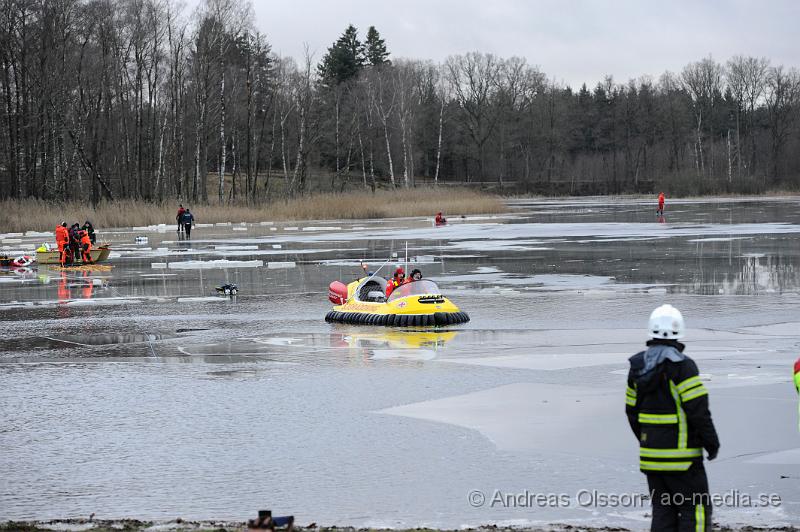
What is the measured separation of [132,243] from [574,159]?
10084 centimetres

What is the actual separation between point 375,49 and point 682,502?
397 feet

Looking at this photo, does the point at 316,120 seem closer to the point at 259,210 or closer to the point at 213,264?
the point at 259,210

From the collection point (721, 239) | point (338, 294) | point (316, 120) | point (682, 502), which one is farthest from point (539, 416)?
point (316, 120)

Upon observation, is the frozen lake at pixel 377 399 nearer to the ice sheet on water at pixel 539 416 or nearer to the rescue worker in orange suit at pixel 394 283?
the ice sheet on water at pixel 539 416

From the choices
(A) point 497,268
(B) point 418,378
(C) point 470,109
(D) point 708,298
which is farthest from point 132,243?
(C) point 470,109

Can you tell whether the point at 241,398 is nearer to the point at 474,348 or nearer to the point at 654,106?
the point at 474,348

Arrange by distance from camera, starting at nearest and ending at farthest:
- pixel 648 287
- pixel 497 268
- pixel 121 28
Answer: pixel 648 287, pixel 497 268, pixel 121 28

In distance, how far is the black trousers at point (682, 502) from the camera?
5.69 m

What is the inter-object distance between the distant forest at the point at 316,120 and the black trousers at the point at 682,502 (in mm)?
62663

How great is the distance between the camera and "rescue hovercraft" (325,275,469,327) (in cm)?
1761

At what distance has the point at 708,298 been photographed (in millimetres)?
20531

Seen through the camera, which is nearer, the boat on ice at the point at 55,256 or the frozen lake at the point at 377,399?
the frozen lake at the point at 377,399

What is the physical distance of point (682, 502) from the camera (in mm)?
5746

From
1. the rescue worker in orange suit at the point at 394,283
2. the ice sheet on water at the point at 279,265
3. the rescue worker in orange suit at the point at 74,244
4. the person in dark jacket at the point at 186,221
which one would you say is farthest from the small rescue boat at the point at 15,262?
the rescue worker in orange suit at the point at 394,283
